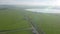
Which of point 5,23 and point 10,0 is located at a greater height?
point 10,0

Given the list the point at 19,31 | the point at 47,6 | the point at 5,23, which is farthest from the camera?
the point at 47,6

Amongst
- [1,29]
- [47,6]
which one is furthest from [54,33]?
[47,6]

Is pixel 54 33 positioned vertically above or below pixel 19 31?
below

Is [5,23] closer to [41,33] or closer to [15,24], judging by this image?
[15,24]

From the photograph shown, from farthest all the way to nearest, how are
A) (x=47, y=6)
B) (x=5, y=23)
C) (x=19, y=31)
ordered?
(x=47, y=6), (x=5, y=23), (x=19, y=31)

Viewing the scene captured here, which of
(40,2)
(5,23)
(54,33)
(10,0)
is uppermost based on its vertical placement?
(10,0)

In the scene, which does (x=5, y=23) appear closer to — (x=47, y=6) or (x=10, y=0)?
(x=10, y=0)

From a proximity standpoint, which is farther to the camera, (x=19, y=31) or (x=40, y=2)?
(x=40, y=2)

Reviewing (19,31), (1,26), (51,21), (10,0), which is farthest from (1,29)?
(10,0)

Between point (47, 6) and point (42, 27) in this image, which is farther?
point (47, 6)
